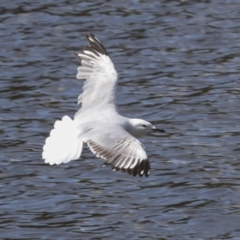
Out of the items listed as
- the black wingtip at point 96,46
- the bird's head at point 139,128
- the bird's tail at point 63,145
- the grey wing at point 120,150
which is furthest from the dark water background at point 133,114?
the grey wing at point 120,150

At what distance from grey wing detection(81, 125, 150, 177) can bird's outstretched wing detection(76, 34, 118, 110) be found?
0.90m

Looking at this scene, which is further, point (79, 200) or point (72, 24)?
point (72, 24)

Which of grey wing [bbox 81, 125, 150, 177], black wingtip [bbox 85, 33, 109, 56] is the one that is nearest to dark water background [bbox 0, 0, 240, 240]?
black wingtip [bbox 85, 33, 109, 56]

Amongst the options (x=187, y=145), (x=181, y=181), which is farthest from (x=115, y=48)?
(x=181, y=181)

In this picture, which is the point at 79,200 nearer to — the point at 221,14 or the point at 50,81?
the point at 50,81

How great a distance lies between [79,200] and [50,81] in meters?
3.58

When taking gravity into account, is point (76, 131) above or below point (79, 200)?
above

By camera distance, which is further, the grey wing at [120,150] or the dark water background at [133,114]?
the dark water background at [133,114]

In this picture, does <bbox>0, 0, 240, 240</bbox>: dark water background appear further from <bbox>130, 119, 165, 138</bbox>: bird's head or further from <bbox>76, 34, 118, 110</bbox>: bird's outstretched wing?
<bbox>76, 34, 118, 110</bbox>: bird's outstretched wing

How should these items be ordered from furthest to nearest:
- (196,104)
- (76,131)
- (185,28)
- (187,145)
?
1. (185,28)
2. (196,104)
3. (187,145)
4. (76,131)

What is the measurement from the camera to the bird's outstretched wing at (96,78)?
9.64 m

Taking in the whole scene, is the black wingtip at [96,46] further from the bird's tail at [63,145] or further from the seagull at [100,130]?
the bird's tail at [63,145]

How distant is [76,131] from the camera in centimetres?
889

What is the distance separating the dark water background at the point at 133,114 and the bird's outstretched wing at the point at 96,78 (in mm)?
1272
